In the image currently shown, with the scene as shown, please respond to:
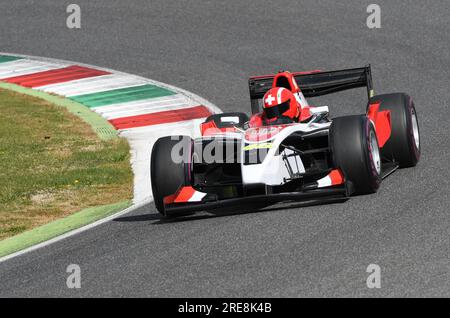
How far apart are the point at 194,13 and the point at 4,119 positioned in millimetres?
5374

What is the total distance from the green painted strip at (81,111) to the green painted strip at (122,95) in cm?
18

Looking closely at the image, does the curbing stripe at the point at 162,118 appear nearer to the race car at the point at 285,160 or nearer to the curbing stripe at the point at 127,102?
the curbing stripe at the point at 127,102

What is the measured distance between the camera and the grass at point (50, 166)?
11471 mm

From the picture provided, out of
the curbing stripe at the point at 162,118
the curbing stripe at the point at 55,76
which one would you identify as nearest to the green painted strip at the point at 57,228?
the curbing stripe at the point at 162,118

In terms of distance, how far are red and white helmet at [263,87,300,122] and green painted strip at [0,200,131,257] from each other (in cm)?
177

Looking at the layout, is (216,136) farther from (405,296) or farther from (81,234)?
(405,296)

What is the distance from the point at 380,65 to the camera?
663 inches

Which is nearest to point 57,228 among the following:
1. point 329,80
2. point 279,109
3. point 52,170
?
point 279,109

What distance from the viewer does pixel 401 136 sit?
11070 millimetres

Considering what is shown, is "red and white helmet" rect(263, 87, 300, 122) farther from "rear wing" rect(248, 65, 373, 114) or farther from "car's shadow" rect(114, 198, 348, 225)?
"rear wing" rect(248, 65, 373, 114)

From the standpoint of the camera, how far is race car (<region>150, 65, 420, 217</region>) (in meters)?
9.79

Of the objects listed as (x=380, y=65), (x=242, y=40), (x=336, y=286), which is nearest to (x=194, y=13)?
(x=242, y=40)

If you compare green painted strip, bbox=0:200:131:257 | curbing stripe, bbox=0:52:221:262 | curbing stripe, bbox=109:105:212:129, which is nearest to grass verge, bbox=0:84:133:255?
green painted strip, bbox=0:200:131:257

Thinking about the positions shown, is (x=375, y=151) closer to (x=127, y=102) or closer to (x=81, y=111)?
(x=127, y=102)
